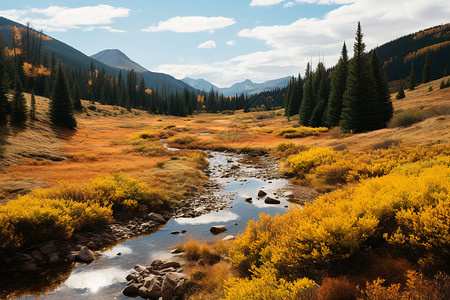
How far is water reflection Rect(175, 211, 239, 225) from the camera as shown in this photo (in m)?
12.0

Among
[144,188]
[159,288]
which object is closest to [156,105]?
[144,188]

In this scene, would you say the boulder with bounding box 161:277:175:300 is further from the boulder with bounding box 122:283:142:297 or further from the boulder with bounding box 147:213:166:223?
the boulder with bounding box 147:213:166:223

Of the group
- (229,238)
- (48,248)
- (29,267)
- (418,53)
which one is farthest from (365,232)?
(418,53)

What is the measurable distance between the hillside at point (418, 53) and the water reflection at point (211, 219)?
17860 cm

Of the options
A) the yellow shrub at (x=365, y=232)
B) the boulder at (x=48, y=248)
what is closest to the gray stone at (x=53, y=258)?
the boulder at (x=48, y=248)

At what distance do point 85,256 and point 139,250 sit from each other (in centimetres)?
175

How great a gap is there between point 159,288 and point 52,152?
25454mm

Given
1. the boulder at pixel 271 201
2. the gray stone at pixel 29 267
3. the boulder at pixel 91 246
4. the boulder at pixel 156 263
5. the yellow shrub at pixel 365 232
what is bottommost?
the boulder at pixel 91 246

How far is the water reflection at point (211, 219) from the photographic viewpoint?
1200cm

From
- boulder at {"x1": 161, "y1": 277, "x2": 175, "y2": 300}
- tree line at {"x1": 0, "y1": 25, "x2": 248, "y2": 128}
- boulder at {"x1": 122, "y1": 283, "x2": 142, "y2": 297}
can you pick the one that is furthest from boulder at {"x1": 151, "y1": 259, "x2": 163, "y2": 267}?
tree line at {"x1": 0, "y1": 25, "x2": 248, "y2": 128}

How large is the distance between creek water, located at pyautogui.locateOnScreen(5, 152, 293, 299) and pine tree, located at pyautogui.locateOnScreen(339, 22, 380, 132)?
2461 cm

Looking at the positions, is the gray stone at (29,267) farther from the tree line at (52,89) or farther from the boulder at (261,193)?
the tree line at (52,89)

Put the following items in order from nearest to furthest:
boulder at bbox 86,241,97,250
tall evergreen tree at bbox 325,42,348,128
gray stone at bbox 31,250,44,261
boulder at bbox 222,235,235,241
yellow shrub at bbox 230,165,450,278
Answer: yellow shrub at bbox 230,165,450,278 → gray stone at bbox 31,250,44,261 → boulder at bbox 86,241,97,250 → boulder at bbox 222,235,235,241 → tall evergreen tree at bbox 325,42,348,128

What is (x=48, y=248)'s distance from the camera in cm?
860
